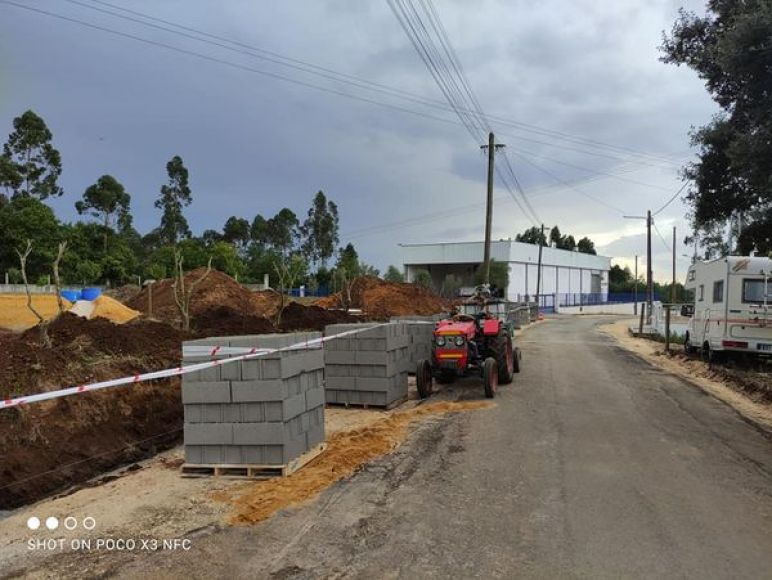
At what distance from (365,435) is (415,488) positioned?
2455 mm

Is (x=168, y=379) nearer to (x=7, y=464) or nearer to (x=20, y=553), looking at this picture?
(x=7, y=464)

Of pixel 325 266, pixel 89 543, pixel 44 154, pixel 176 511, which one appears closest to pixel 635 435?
pixel 176 511

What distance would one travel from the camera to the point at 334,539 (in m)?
5.12

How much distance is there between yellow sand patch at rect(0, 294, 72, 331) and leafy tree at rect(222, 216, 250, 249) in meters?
70.3

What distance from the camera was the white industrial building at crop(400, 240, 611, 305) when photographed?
74562mm

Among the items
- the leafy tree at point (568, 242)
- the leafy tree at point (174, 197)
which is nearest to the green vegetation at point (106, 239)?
the leafy tree at point (174, 197)

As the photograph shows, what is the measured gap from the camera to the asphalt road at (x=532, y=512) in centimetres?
466

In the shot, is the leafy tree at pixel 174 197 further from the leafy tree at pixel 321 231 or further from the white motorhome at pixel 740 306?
the white motorhome at pixel 740 306

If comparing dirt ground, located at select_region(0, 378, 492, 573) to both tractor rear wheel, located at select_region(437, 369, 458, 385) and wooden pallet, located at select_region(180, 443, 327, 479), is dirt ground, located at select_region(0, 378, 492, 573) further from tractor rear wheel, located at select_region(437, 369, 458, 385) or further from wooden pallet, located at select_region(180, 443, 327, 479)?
tractor rear wheel, located at select_region(437, 369, 458, 385)

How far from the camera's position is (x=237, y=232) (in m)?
95.2

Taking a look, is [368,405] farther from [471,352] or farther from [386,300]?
[386,300]

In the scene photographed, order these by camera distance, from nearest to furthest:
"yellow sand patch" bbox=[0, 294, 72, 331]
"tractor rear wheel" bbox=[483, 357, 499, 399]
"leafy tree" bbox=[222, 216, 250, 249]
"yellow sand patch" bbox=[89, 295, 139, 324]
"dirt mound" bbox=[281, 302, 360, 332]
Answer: "tractor rear wheel" bbox=[483, 357, 499, 399] → "yellow sand patch" bbox=[89, 295, 139, 324] → "yellow sand patch" bbox=[0, 294, 72, 331] → "dirt mound" bbox=[281, 302, 360, 332] → "leafy tree" bbox=[222, 216, 250, 249]

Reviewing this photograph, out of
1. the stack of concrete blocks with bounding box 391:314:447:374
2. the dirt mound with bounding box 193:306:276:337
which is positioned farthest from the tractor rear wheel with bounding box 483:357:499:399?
the dirt mound with bounding box 193:306:276:337

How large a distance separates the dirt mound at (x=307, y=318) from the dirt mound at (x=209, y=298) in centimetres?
179
